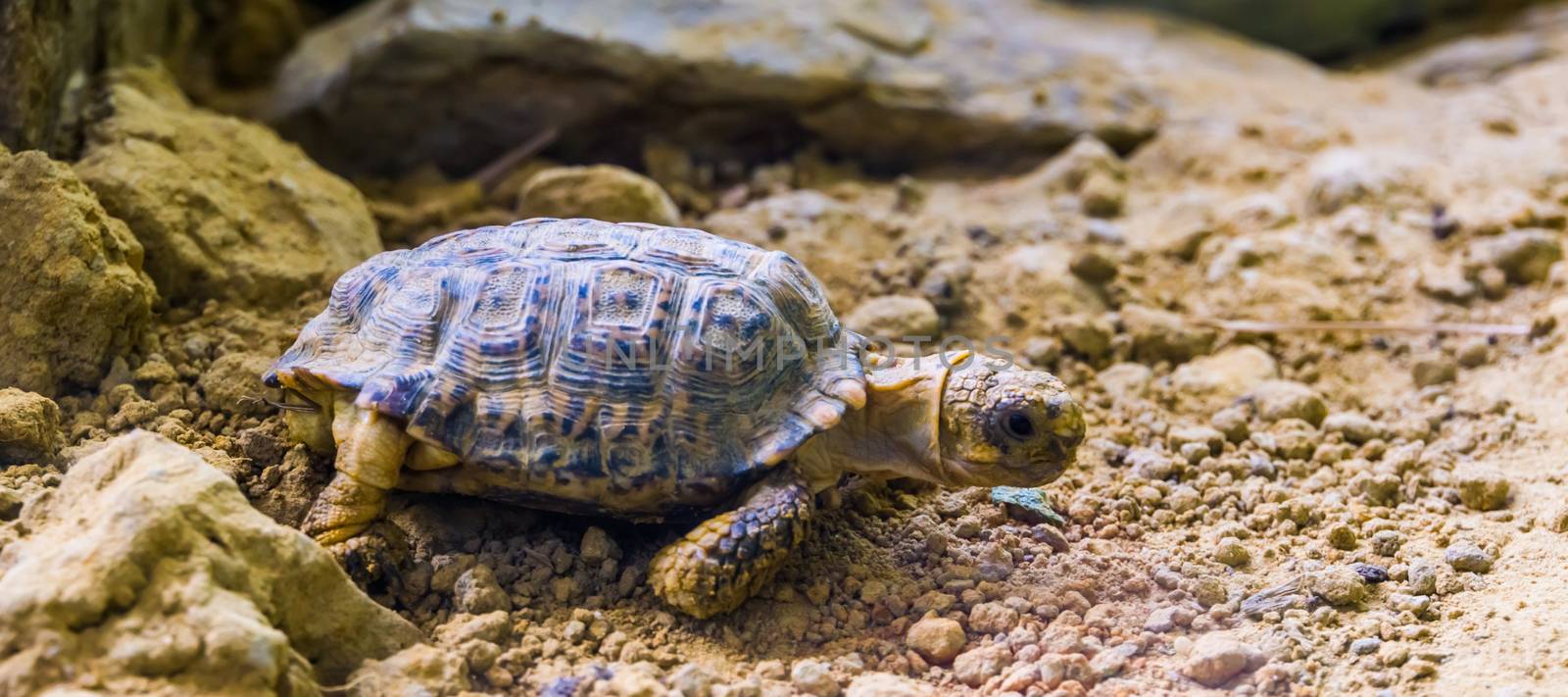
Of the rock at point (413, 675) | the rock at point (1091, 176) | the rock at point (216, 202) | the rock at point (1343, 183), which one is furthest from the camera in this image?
the rock at point (1091, 176)

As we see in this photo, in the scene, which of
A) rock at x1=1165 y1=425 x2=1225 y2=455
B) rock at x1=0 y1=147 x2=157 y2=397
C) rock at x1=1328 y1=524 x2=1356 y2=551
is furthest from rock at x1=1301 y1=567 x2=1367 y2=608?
rock at x1=0 y1=147 x2=157 y2=397

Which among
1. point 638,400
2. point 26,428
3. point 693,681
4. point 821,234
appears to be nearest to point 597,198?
point 821,234

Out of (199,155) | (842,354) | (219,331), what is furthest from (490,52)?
(842,354)

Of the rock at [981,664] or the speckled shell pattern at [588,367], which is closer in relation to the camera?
the rock at [981,664]

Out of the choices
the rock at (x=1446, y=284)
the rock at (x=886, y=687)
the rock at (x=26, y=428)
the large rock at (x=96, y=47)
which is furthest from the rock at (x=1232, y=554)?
the large rock at (x=96, y=47)

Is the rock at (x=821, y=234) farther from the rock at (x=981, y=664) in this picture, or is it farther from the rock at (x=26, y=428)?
the rock at (x=26, y=428)

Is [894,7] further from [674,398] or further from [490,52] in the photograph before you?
[674,398]

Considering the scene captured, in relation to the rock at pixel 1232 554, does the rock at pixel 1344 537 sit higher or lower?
higher
